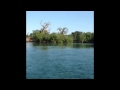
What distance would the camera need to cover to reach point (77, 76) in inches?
83.9

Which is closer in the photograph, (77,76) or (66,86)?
(66,86)

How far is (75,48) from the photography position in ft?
7.82

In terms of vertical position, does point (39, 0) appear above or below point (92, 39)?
above
